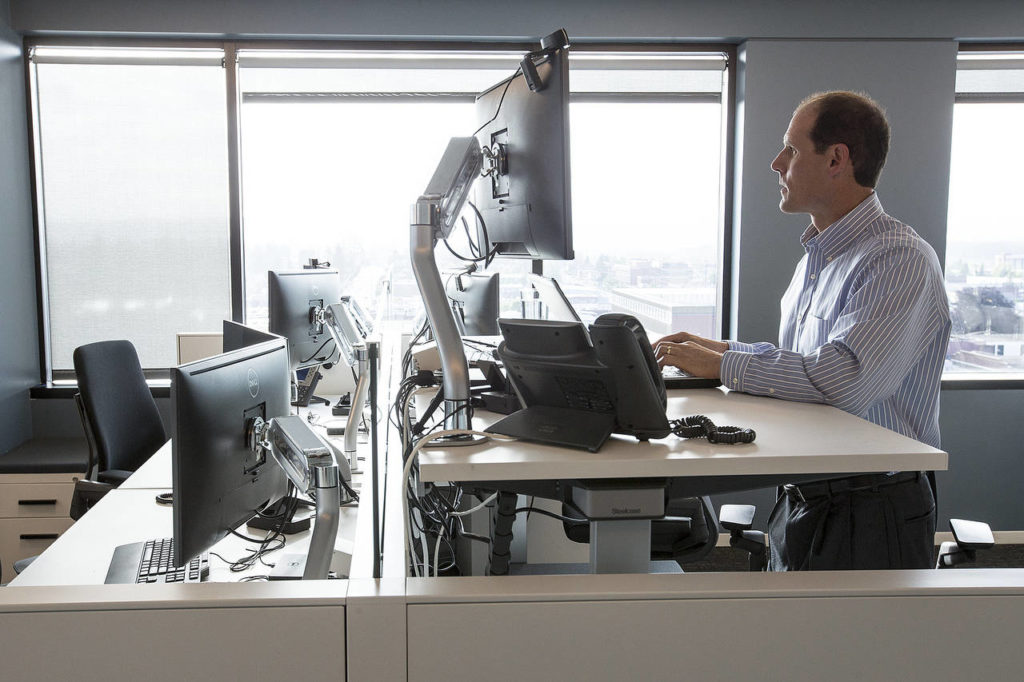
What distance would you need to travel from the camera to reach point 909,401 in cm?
168

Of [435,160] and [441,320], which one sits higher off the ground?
[435,160]

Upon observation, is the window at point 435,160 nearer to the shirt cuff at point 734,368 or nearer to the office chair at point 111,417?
the office chair at point 111,417

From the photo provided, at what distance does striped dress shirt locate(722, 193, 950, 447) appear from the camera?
1491 millimetres

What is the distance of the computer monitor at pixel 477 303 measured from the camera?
2.74m

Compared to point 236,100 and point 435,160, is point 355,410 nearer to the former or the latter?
point 435,160

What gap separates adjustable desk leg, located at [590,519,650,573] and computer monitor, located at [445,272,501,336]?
1.50 meters

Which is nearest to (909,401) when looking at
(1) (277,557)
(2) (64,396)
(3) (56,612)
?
(1) (277,557)

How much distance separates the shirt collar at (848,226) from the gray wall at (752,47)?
2.18m

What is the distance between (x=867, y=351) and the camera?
1477 millimetres

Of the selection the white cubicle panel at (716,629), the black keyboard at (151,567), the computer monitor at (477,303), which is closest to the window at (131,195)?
the computer monitor at (477,303)

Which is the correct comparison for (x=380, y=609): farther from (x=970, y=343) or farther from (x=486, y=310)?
(x=970, y=343)

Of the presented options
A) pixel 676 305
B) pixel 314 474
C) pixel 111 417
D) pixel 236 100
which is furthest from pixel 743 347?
pixel 236 100

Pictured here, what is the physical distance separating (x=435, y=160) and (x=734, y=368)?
9.21 feet

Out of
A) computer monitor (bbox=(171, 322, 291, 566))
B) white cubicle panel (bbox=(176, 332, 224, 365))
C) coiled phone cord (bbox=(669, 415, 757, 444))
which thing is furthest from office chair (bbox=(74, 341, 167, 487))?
coiled phone cord (bbox=(669, 415, 757, 444))
